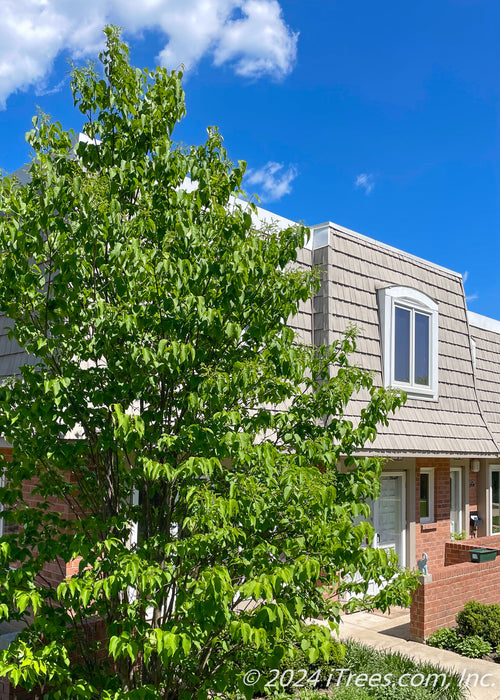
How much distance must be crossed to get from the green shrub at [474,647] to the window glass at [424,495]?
439 centimetres

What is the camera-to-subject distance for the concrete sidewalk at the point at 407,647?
7.73 metres

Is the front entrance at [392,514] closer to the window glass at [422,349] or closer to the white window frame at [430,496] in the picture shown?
the white window frame at [430,496]

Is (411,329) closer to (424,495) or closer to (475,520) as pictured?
(424,495)

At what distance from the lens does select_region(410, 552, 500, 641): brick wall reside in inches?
374

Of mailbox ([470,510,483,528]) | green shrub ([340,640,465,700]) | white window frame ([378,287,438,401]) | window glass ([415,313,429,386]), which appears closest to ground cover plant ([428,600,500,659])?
green shrub ([340,640,465,700])

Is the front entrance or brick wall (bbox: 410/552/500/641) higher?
the front entrance

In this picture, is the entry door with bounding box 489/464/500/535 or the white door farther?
the entry door with bounding box 489/464/500/535

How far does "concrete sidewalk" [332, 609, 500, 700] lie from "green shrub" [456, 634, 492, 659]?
14cm

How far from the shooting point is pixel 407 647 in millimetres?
9078

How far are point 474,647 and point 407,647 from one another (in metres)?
0.96

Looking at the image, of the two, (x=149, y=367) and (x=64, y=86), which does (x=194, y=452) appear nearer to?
(x=149, y=367)

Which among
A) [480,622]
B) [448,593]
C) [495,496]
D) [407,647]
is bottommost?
[407,647]

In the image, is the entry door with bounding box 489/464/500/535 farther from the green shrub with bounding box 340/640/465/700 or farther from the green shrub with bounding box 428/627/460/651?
the green shrub with bounding box 340/640/465/700

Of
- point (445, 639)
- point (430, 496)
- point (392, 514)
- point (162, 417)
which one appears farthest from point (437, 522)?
point (162, 417)
